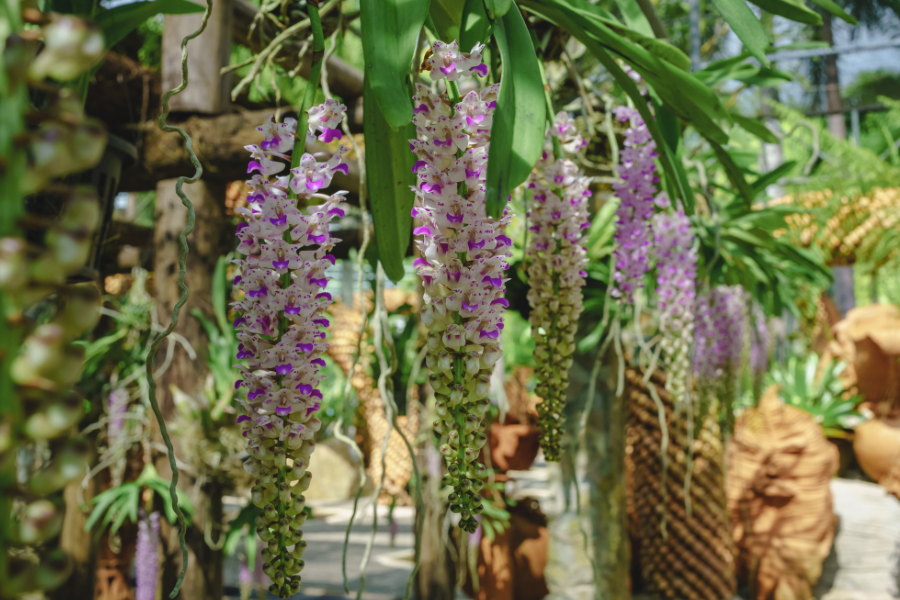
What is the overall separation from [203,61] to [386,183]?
4.10ft

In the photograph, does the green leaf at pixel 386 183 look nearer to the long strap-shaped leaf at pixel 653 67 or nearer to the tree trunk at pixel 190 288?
the long strap-shaped leaf at pixel 653 67

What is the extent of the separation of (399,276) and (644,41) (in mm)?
391

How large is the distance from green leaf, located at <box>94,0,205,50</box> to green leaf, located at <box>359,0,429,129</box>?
134 mm

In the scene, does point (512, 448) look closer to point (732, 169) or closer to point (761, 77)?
point (761, 77)

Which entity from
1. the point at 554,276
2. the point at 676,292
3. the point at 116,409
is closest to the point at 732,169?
the point at 554,276

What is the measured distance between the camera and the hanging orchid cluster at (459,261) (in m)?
0.50

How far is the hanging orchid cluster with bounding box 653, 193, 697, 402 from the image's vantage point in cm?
125

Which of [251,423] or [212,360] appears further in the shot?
[212,360]

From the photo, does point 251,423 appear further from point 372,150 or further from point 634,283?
point 634,283

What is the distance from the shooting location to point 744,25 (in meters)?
0.67

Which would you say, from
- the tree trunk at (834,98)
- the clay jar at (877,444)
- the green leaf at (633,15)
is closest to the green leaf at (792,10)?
the green leaf at (633,15)

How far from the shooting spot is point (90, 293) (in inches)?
8.3

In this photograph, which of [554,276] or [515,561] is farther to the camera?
[515,561]

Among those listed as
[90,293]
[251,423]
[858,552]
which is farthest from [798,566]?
[90,293]
